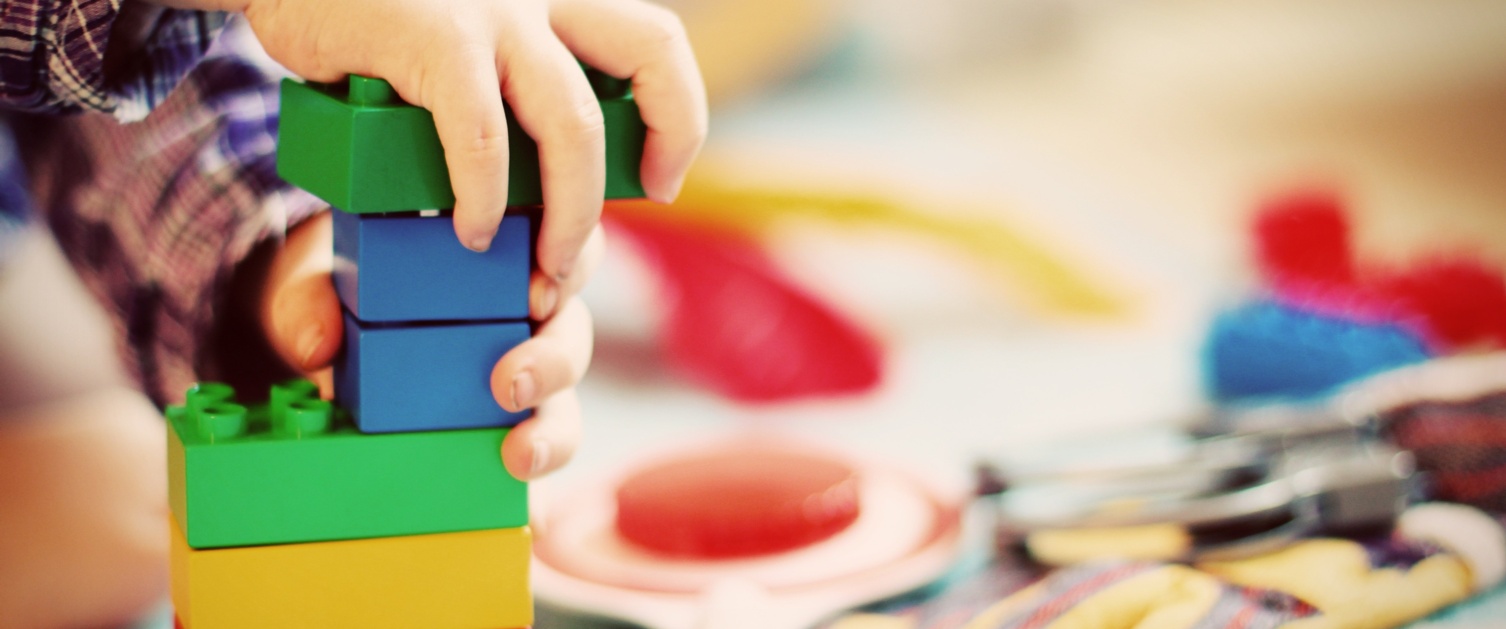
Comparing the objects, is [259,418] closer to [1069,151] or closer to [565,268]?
[565,268]

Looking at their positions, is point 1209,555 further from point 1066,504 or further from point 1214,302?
point 1214,302

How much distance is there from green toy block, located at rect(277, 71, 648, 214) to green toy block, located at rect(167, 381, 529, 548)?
0.26ft

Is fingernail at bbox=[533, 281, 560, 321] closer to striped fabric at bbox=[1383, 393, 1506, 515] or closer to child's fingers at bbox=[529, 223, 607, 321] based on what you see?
child's fingers at bbox=[529, 223, 607, 321]

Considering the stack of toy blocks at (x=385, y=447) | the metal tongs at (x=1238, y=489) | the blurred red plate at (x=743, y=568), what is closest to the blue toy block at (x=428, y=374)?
the stack of toy blocks at (x=385, y=447)

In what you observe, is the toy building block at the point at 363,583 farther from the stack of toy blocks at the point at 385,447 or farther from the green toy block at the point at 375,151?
the green toy block at the point at 375,151

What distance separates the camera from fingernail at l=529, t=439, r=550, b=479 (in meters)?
0.44

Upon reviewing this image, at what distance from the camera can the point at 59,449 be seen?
628mm

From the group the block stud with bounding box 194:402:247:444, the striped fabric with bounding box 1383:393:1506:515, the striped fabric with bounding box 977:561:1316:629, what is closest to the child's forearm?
the block stud with bounding box 194:402:247:444

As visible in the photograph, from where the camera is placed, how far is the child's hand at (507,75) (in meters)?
0.41

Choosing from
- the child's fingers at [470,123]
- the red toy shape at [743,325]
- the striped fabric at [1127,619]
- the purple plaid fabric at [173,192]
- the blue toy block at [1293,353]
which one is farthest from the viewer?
the red toy shape at [743,325]

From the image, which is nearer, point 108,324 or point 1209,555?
point 1209,555

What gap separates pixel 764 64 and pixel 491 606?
739mm

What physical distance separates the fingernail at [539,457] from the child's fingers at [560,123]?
0.07 metres

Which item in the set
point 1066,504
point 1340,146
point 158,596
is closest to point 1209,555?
point 1066,504
